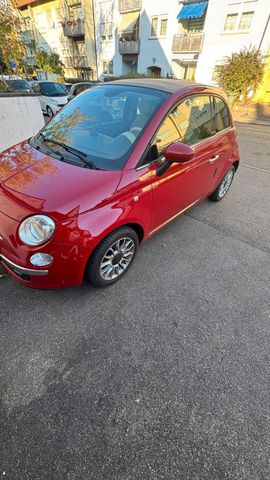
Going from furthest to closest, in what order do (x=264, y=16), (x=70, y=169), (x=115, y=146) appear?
(x=264, y=16), (x=115, y=146), (x=70, y=169)

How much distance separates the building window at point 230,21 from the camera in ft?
47.1

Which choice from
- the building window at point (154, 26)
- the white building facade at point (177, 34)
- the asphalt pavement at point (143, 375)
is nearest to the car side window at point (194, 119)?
the asphalt pavement at point (143, 375)

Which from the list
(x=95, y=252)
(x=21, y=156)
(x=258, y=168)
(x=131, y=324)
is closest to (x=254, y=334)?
(x=131, y=324)

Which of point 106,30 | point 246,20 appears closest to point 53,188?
point 246,20

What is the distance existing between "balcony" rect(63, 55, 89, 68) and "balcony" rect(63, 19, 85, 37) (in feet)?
6.20

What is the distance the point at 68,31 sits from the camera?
2530 cm

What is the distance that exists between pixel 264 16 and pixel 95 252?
59.9 feet

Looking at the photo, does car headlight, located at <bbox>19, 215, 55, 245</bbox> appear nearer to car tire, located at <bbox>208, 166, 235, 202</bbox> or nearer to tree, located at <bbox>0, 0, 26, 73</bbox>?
car tire, located at <bbox>208, 166, 235, 202</bbox>

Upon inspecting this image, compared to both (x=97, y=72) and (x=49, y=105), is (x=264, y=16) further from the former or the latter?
(x=97, y=72)

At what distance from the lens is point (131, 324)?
2.06 meters

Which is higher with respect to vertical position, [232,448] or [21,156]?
[21,156]

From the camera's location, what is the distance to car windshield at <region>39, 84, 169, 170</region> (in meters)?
2.10

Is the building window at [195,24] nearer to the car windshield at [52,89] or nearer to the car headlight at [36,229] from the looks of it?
the car windshield at [52,89]

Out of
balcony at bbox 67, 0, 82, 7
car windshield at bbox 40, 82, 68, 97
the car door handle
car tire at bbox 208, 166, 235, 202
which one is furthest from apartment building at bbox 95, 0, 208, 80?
the car door handle
